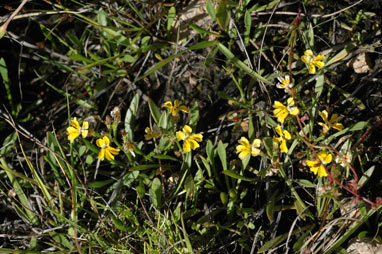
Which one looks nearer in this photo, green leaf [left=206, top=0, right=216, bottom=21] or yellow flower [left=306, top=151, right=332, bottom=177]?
yellow flower [left=306, top=151, right=332, bottom=177]

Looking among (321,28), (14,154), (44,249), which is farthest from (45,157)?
(321,28)

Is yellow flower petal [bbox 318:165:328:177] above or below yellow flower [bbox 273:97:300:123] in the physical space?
below

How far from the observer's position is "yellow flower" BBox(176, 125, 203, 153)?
2346 mm

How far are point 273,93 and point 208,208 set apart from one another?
94 centimetres

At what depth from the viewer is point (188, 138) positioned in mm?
2389

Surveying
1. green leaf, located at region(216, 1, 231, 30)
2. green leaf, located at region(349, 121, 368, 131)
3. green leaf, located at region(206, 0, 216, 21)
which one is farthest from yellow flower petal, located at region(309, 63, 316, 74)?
green leaf, located at region(206, 0, 216, 21)

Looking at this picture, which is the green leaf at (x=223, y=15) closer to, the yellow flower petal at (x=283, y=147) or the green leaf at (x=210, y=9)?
the green leaf at (x=210, y=9)

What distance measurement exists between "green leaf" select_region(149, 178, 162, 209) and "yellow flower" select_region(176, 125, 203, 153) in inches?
13.0

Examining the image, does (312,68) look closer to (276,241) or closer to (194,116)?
(194,116)

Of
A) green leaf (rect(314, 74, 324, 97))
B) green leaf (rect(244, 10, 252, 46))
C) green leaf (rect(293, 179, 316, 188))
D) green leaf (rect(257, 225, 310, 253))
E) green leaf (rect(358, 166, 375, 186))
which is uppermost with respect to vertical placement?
green leaf (rect(244, 10, 252, 46))

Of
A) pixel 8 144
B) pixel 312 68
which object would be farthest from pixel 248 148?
pixel 8 144

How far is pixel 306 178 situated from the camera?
2.48m

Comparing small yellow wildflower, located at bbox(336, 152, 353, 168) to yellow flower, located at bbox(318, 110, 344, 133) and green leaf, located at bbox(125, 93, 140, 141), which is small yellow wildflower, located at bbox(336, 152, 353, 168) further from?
green leaf, located at bbox(125, 93, 140, 141)

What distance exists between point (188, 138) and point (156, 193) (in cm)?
44
